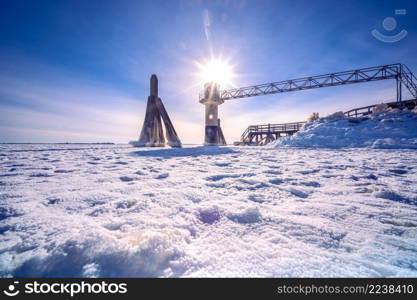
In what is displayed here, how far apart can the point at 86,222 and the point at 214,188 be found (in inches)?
50.8

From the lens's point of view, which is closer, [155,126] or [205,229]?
[205,229]

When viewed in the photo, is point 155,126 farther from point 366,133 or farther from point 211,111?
point 366,133

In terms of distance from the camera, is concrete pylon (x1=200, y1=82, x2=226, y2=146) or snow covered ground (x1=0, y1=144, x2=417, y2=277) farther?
concrete pylon (x1=200, y1=82, x2=226, y2=146)

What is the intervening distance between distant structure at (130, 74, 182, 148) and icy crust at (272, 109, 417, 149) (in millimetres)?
5684

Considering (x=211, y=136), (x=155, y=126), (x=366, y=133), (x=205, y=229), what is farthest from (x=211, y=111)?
(x=205, y=229)

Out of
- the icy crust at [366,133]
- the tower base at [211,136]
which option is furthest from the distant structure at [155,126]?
the icy crust at [366,133]

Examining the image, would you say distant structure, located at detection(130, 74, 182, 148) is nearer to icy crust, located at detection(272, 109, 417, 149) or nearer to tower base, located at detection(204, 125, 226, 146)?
tower base, located at detection(204, 125, 226, 146)

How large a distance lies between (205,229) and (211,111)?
13.5 meters

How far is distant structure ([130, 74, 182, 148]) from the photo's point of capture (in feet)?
28.4

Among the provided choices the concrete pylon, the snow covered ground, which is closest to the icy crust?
the snow covered ground

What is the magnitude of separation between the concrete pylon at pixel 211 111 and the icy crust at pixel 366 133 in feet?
20.4

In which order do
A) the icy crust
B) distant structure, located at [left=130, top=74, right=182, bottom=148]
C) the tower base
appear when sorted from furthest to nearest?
1. the tower base
2. distant structure, located at [left=130, top=74, right=182, bottom=148]
3. the icy crust

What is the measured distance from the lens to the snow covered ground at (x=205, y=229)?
0.86 meters

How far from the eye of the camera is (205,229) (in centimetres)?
118
